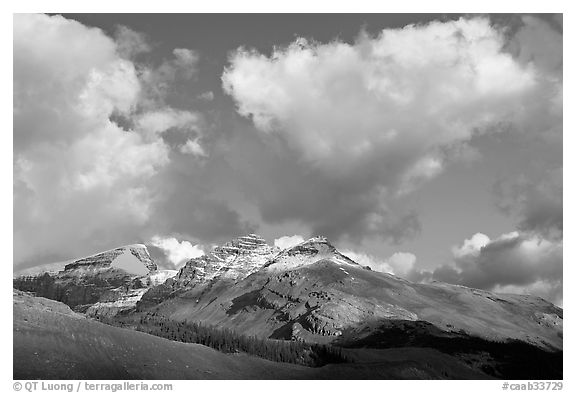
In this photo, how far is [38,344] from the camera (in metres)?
190
